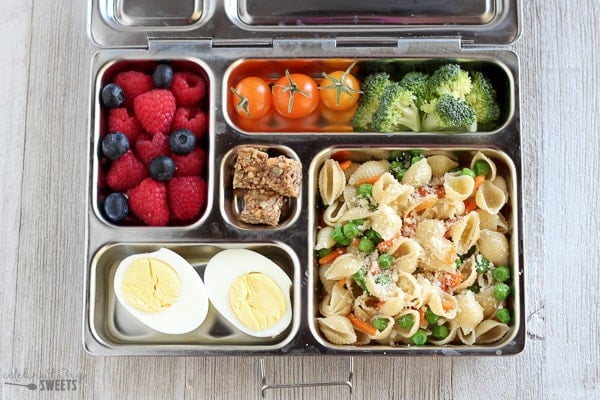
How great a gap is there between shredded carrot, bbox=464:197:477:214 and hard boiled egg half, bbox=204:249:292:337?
2.10ft

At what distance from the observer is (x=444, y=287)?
2119mm

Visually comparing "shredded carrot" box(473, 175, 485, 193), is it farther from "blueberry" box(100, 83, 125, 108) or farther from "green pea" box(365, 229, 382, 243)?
"blueberry" box(100, 83, 125, 108)

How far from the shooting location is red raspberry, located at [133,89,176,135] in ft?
7.10

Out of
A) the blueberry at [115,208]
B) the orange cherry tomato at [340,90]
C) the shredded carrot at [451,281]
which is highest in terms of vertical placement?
the orange cherry tomato at [340,90]

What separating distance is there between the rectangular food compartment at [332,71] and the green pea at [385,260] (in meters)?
0.41

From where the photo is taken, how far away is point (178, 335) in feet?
7.25

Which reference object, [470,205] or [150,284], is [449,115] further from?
[150,284]

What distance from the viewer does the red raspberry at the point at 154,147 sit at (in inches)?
85.2

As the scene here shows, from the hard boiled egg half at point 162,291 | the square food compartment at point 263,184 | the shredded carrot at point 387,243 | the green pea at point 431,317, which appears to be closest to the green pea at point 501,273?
the green pea at point 431,317

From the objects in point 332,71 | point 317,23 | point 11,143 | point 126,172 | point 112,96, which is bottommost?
point 126,172

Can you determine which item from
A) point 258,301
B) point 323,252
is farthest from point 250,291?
point 323,252

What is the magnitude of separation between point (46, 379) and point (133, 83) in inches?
44.4

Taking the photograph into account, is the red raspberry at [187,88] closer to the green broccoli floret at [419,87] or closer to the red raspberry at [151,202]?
the red raspberry at [151,202]

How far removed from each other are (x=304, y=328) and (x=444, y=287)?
475mm
